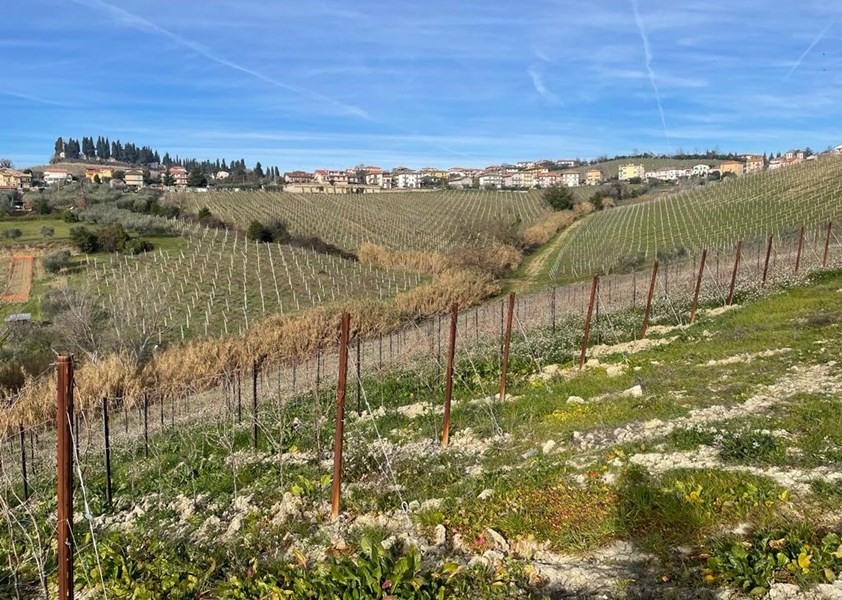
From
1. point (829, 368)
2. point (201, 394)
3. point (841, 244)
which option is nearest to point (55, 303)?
point (201, 394)

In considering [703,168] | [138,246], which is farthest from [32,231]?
[703,168]

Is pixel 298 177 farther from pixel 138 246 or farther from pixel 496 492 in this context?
pixel 496 492

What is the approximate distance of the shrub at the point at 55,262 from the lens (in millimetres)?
25484

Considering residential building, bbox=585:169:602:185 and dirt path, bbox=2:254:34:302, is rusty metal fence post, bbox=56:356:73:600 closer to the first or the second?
dirt path, bbox=2:254:34:302

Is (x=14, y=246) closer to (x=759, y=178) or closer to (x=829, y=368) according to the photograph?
(x=829, y=368)

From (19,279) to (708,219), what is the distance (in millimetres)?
45564

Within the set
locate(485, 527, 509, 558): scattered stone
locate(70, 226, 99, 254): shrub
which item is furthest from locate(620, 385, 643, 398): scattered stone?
locate(70, 226, 99, 254): shrub

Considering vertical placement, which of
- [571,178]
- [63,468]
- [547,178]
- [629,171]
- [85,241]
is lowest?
[63,468]

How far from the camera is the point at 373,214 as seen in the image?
60.2 meters

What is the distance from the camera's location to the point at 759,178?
6112 cm

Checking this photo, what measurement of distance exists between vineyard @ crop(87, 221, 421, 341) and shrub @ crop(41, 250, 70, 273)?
3.31 ft

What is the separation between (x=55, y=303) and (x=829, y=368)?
2122 cm

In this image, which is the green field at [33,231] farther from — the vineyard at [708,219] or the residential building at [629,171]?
the residential building at [629,171]

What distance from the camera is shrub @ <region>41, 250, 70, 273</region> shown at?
25.5 m
